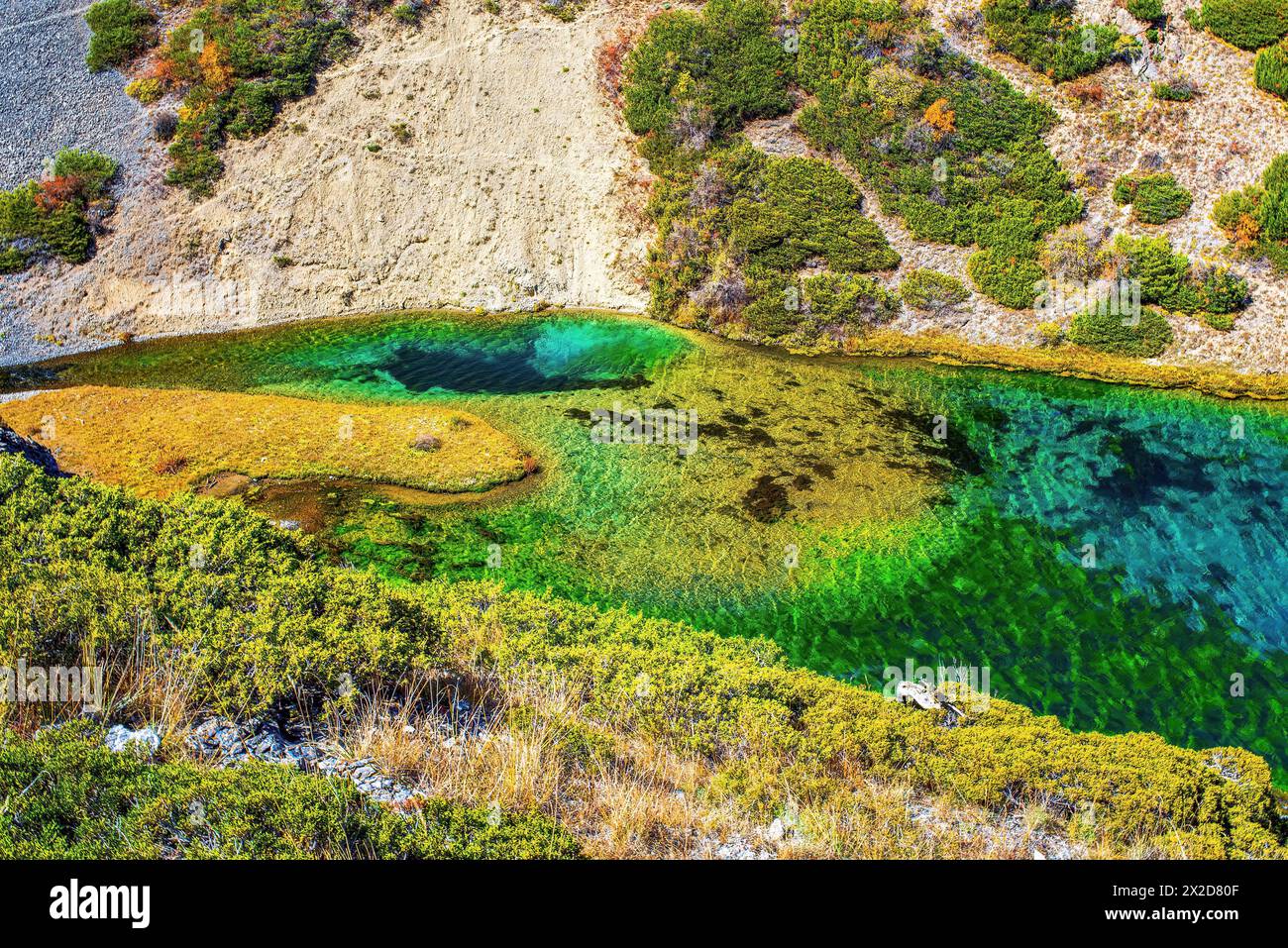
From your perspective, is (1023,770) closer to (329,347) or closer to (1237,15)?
(329,347)

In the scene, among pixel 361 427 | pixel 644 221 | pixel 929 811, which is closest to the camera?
pixel 929 811

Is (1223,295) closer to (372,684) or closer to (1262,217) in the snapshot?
(1262,217)

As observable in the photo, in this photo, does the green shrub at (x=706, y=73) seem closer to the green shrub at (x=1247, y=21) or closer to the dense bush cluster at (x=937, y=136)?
the dense bush cluster at (x=937, y=136)

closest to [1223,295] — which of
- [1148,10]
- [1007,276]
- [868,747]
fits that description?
[1007,276]

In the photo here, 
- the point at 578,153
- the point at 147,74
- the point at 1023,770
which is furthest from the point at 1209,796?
the point at 147,74

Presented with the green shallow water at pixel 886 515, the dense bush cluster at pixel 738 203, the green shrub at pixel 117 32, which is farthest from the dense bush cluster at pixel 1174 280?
the green shrub at pixel 117 32
